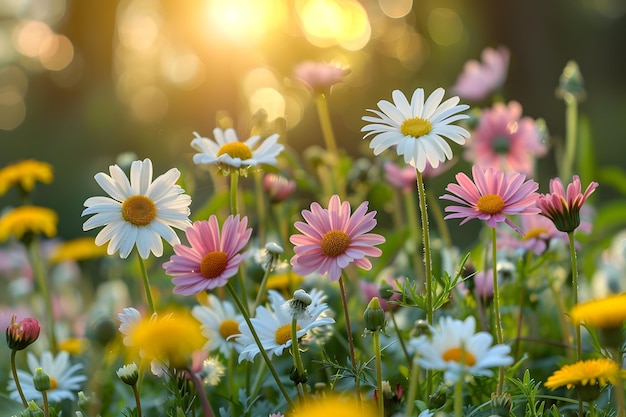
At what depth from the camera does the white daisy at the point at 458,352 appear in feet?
1.45

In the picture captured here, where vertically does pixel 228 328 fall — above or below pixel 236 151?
below

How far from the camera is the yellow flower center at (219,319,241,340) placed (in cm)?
79

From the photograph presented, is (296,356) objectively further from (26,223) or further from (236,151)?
(26,223)

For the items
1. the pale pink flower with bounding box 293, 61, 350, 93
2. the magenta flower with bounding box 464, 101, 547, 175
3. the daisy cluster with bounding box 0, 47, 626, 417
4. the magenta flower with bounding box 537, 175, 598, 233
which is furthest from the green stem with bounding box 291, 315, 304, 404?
the magenta flower with bounding box 464, 101, 547, 175

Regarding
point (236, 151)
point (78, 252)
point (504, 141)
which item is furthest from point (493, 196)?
point (78, 252)

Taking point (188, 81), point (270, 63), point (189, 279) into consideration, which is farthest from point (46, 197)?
point (189, 279)

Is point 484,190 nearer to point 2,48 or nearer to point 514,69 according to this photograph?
point 514,69

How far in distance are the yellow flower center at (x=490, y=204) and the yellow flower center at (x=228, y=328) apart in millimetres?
314

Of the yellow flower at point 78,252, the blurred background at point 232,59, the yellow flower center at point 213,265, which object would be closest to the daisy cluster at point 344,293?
the yellow flower center at point 213,265

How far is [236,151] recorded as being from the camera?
0.72m

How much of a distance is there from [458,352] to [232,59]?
13.1ft

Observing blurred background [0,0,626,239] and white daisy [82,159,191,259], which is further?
blurred background [0,0,626,239]

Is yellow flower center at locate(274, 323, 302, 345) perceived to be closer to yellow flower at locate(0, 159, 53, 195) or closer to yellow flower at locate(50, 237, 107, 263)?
yellow flower at locate(0, 159, 53, 195)

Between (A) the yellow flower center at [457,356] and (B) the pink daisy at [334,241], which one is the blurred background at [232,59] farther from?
(A) the yellow flower center at [457,356]
